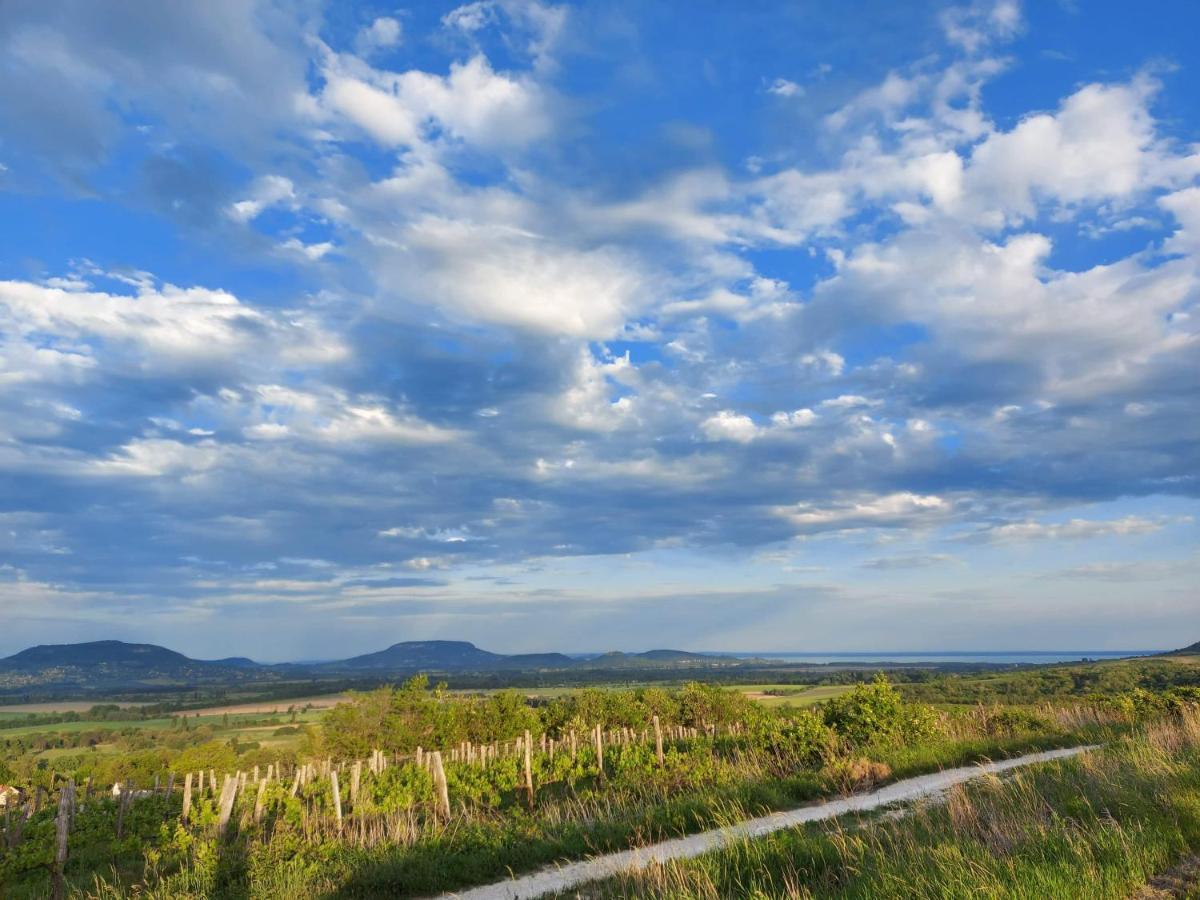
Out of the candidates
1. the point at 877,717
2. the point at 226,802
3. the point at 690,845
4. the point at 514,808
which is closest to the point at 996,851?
the point at 690,845

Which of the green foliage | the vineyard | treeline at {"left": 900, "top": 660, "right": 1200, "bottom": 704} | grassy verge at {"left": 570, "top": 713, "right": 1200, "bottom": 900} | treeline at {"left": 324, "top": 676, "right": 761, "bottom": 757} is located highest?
grassy verge at {"left": 570, "top": 713, "right": 1200, "bottom": 900}

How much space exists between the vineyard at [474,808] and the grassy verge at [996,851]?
324cm

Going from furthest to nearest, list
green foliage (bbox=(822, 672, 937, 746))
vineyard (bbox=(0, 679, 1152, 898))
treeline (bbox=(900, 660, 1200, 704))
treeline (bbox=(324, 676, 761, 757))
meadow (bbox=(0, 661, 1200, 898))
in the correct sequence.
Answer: treeline (bbox=(900, 660, 1200, 704)) → treeline (bbox=(324, 676, 761, 757)) → green foliage (bbox=(822, 672, 937, 746)) → vineyard (bbox=(0, 679, 1152, 898)) → meadow (bbox=(0, 661, 1200, 898))

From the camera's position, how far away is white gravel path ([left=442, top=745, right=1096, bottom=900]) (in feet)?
32.1

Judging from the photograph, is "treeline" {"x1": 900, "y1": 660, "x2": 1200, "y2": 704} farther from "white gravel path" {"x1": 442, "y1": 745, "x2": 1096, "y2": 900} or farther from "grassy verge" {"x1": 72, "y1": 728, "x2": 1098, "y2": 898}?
"grassy verge" {"x1": 72, "y1": 728, "x2": 1098, "y2": 898}

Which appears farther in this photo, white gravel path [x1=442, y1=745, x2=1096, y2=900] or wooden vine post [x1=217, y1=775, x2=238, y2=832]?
wooden vine post [x1=217, y1=775, x2=238, y2=832]

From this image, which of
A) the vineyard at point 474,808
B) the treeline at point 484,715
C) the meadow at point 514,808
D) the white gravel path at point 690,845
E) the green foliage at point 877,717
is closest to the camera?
the white gravel path at point 690,845

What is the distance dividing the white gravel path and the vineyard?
474 mm

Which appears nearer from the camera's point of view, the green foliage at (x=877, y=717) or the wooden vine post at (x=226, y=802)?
the wooden vine post at (x=226, y=802)

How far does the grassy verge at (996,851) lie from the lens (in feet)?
18.4

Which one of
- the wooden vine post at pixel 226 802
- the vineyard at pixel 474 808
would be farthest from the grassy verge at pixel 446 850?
the wooden vine post at pixel 226 802

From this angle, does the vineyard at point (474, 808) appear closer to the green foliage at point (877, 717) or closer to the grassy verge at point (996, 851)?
the green foliage at point (877, 717)

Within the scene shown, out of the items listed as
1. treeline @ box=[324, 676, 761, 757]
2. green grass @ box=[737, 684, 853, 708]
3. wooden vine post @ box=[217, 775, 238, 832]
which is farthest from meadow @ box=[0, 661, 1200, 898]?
green grass @ box=[737, 684, 853, 708]

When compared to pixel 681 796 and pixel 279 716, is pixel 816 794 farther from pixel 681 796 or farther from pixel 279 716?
pixel 279 716
